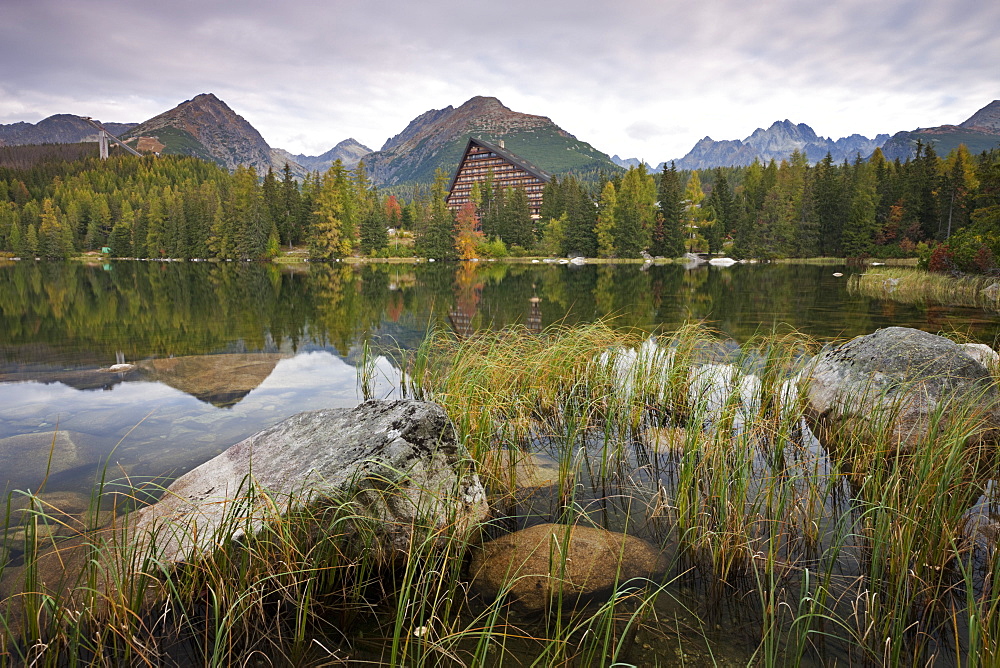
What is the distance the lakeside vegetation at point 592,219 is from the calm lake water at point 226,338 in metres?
31.1

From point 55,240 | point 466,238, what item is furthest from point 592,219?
point 55,240

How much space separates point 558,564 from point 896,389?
11.9 feet

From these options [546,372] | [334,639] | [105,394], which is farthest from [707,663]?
[105,394]

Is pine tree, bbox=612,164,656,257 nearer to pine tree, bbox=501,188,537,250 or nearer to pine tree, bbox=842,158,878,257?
A: pine tree, bbox=501,188,537,250

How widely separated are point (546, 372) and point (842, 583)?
3.12 metres

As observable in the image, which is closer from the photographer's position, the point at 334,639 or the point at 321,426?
the point at 334,639

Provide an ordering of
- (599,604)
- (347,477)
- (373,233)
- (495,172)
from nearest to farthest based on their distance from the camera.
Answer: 1. (599,604)
2. (347,477)
3. (373,233)
4. (495,172)

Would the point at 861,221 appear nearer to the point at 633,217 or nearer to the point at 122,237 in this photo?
the point at 633,217

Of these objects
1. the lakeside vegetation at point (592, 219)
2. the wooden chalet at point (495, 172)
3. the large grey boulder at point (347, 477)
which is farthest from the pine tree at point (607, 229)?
the large grey boulder at point (347, 477)

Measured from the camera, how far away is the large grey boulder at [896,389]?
3941mm

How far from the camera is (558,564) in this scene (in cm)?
304

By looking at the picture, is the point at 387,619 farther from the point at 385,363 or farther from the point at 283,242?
the point at 283,242

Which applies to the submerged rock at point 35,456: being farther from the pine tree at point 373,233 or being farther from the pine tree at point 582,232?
the pine tree at point 373,233

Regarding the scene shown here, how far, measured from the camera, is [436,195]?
58.4 m
